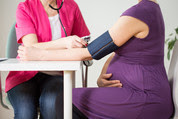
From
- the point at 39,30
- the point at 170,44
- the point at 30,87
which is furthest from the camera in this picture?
the point at 170,44

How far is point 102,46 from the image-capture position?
0.95m

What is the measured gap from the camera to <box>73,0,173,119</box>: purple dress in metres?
0.91

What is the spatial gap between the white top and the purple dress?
52 centimetres

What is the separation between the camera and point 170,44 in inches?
104

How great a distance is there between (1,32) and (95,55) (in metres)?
2.30

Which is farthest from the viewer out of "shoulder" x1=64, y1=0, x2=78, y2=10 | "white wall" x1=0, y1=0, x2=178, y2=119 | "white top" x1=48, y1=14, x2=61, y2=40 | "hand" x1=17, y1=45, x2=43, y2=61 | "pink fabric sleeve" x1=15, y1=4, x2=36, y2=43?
"white wall" x1=0, y1=0, x2=178, y2=119

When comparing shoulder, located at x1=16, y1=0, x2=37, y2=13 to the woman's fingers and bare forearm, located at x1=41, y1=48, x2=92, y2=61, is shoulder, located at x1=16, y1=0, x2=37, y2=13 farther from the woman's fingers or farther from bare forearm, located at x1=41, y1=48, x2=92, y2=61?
the woman's fingers

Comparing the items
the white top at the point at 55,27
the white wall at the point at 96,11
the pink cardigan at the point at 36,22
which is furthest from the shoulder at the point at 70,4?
the white wall at the point at 96,11

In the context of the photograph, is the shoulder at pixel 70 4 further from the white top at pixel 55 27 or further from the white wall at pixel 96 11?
the white wall at pixel 96 11

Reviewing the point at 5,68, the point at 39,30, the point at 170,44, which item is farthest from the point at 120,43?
the point at 170,44

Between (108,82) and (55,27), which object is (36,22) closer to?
(55,27)

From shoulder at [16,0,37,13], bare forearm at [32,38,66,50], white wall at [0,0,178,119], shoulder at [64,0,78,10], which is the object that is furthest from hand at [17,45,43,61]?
white wall at [0,0,178,119]

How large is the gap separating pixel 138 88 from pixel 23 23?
0.75 m

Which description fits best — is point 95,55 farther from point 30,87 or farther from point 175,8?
point 175,8
